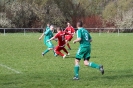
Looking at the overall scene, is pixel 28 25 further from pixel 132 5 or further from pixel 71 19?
pixel 132 5

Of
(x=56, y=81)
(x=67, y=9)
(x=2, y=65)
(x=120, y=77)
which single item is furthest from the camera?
(x=67, y=9)

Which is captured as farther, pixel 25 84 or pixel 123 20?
pixel 123 20

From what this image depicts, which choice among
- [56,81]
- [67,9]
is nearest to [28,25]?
[67,9]

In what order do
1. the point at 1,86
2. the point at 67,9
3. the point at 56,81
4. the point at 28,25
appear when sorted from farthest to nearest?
the point at 67,9, the point at 28,25, the point at 56,81, the point at 1,86

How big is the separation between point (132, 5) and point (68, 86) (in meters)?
60.0

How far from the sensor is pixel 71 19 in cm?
6575

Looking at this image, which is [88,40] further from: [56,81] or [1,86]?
[1,86]

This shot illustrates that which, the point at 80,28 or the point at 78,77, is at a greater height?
the point at 80,28

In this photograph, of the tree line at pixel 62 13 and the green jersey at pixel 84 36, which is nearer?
the green jersey at pixel 84 36

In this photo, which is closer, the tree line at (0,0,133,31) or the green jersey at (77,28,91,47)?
the green jersey at (77,28,91,47)

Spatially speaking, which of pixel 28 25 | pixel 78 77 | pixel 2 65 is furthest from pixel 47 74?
pixel 28 25

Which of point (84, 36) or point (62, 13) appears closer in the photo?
point (84, 36)

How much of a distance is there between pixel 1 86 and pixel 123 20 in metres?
55.3

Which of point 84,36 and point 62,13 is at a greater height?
point 62,13
